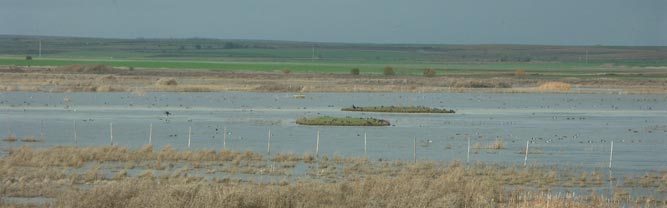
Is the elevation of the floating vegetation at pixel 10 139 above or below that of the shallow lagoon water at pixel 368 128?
below

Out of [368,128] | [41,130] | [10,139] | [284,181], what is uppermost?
[368,128]

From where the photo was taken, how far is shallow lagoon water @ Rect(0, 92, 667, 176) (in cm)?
3766

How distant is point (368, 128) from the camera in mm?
49062

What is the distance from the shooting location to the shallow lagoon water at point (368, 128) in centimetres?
3766

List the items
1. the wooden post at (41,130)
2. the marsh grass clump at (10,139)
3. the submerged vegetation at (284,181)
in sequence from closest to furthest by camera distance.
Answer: the submerged vegetation at (284,181)
the marsh grass clump at (10,139)
the wooden post at (41,130)

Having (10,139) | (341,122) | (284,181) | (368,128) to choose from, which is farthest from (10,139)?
(284,181)

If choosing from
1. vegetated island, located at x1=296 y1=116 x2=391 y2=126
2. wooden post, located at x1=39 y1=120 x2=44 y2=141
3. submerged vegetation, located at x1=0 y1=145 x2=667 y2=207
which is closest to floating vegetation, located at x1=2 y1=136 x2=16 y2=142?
wooden post, located at x1=39 y1=120 x2=44 y2=141

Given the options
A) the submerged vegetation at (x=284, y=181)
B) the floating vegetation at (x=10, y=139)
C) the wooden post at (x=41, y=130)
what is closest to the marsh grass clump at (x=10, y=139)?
the floating vegetation at (x=10, y=139)

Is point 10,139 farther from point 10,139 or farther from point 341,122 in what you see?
point 341,122

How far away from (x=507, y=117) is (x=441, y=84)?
171ft

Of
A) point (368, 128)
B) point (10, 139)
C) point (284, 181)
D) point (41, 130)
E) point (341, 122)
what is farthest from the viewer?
point (341, 122)

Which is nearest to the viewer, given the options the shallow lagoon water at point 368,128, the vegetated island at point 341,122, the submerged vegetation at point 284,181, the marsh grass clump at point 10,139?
the submerged vegetation at point 284,181

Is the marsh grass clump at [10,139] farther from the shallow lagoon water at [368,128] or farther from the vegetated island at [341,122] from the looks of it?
the vegetated island at [341,122]

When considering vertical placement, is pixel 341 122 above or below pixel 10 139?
above
